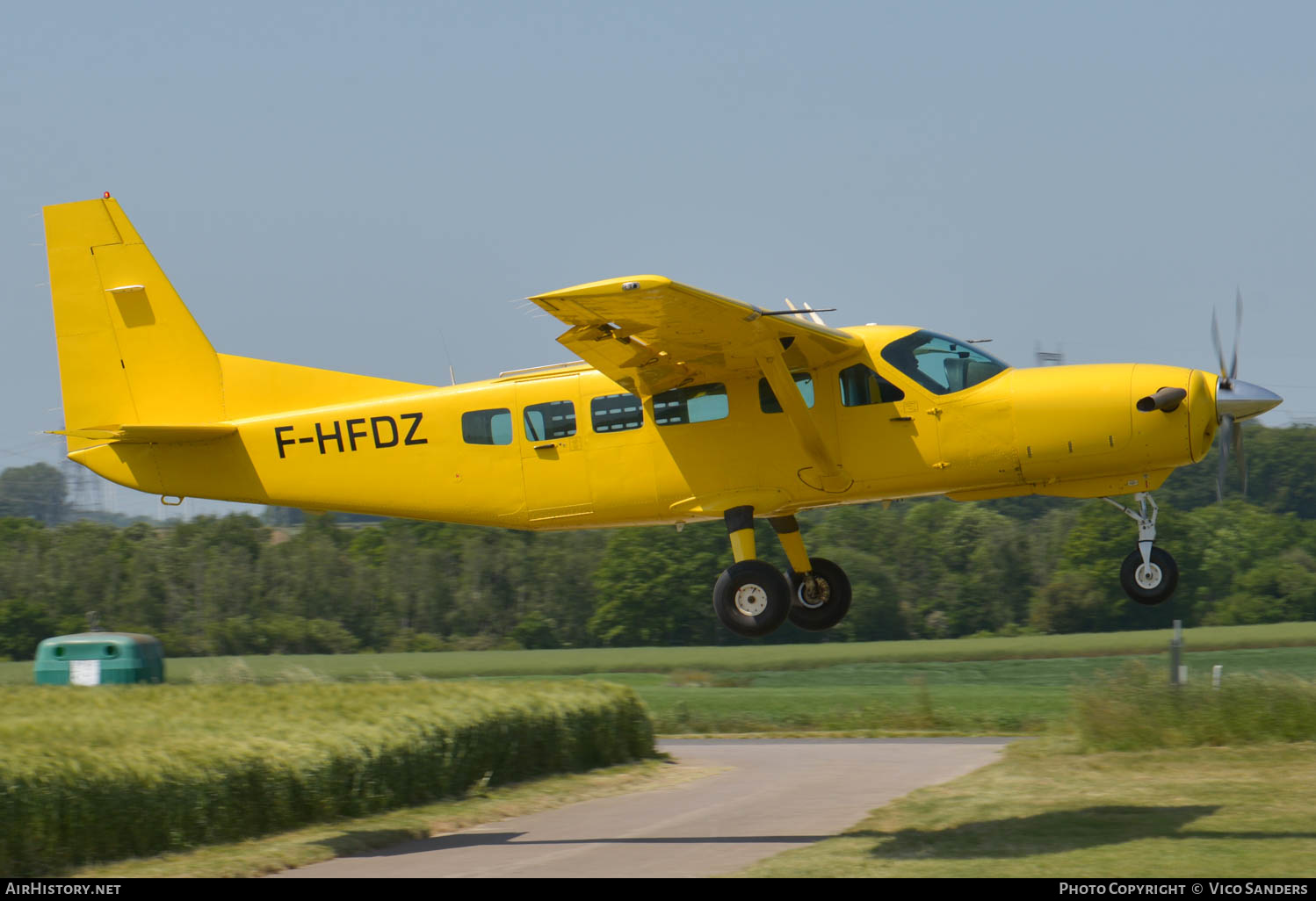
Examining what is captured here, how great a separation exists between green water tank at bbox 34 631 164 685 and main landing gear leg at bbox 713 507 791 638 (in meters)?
15.0

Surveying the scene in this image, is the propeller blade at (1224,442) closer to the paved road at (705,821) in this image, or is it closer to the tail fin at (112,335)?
the paved road at (705,821)

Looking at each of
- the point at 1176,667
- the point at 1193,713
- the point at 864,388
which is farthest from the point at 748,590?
the point at 1176,667

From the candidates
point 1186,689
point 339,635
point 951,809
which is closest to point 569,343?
point 951,809

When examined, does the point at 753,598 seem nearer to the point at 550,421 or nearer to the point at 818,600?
the point at 818,600

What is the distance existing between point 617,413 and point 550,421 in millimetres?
815

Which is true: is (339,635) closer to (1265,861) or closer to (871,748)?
(871,748)

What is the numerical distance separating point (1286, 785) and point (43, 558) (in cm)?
6421

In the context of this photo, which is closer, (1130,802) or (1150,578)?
(1150,578)

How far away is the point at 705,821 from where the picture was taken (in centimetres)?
2148

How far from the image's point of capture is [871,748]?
3034cm

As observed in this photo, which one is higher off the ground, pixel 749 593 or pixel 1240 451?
pixel 1240 451

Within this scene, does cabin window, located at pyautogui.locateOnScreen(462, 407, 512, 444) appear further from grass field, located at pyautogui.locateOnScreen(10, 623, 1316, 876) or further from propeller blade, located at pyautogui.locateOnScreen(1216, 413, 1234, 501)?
propeller blade, located at pyautogui.locateOnScreen(1216, 413, 1234, 501)

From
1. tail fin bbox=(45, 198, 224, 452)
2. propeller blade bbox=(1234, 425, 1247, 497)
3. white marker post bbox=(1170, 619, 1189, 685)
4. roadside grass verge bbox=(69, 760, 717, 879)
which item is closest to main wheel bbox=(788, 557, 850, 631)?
propeller blade bbox=(1234, 425, 1247, 497)

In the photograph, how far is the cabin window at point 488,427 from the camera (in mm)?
16344
